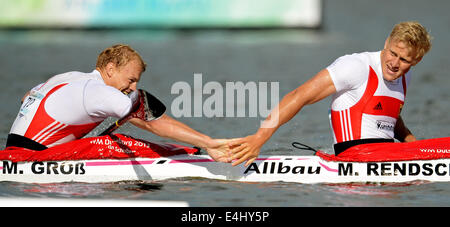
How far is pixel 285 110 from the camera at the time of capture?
7996 mm

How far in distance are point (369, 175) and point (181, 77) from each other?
10.5 meters

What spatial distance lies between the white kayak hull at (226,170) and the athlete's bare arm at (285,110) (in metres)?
0.52

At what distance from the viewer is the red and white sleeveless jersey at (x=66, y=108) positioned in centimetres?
789

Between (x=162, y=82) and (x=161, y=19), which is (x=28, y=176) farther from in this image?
(x=161, y=19)

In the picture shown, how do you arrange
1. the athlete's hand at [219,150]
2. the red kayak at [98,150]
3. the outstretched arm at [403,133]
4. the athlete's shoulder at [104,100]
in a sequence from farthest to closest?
1. the outstretched arm at [403,133]
2. the red kayak at [98,150]
3. the athlete's hand at [219,150]
4. the athlete's shoulder at [104,100]

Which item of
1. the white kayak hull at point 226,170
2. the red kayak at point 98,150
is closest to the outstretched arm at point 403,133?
the white kayak hull at point 226,170

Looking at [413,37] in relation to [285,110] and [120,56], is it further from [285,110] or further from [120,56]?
[120,56]

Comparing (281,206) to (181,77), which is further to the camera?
(181,77)

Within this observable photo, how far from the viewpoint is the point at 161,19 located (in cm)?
2328

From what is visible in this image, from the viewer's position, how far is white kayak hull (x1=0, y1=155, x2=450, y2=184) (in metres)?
8.40

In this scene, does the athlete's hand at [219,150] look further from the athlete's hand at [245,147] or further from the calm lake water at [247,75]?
the calm lake water at [247,75]

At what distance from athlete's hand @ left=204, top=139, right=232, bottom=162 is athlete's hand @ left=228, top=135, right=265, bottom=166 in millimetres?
53
